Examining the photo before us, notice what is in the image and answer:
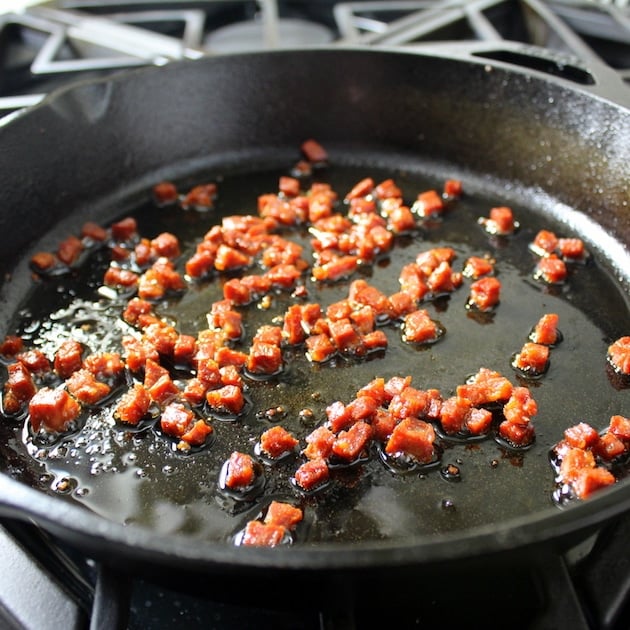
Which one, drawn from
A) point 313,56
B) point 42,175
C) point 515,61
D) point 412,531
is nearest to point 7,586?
point 412,531

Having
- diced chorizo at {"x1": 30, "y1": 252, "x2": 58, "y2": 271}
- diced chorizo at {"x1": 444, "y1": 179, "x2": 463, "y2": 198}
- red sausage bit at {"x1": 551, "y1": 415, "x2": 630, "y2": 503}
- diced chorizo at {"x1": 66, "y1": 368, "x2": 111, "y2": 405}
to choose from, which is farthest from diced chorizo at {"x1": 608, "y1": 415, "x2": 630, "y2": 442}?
diced chorizo at {"x1": 30, "y1": 252, "x2": 58, "y2": 271}

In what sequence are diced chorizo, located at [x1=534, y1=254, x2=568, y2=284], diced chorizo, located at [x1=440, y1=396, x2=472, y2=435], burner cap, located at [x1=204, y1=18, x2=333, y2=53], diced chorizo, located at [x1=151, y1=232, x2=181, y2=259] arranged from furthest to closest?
burner cap, located at [x1=204, y1=18, x2=333, y2=53] → diced chorizo, located at [x1=151, y1=232, x2=181, y2=259] → diced chorizo, located at [x1=534, y1=254, x2=568, y2=284] → diced chorizo, located at [x1=440, y1=396, x2=472, y2=435]

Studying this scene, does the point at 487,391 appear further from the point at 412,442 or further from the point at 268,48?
the point at 268,48

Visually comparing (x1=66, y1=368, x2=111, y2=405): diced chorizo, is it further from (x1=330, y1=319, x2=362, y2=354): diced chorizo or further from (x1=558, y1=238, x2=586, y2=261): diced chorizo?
(x1=558, y1=238, x2=586, y2=261): diced chorizo

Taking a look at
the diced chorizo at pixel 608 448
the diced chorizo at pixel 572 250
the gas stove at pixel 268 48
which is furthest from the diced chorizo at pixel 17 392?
the diced chorizo at pixel 572 250

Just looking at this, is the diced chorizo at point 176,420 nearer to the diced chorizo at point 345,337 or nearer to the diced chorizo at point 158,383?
the diced chorizo at point 158,383

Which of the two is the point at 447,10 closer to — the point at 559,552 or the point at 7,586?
the point at 559,552
